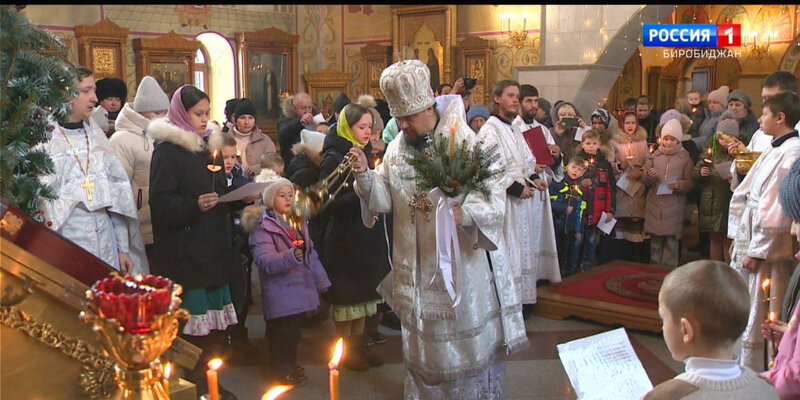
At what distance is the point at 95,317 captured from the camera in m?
1.27

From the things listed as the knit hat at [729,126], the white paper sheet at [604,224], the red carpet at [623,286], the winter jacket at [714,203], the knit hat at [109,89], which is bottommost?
the red carpet at [623,286]

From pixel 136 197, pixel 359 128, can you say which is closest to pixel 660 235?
pixel 359 128

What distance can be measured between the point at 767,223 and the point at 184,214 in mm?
2944

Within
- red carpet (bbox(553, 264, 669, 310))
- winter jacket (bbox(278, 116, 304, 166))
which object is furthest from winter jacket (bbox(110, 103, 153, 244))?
red carpet (bbox(553, 264, 669, 310))

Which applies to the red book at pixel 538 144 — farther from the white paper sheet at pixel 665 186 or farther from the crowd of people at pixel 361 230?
the white paper sheet at pixel 665 186

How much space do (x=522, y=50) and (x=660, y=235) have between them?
6.28 m

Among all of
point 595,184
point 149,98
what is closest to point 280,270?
point 149,98

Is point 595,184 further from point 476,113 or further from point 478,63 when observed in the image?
point 478,63

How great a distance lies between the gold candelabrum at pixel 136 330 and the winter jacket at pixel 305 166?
3.10 metres

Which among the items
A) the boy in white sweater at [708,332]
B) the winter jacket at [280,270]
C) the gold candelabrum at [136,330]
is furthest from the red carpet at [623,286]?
the gold candelabrum at [136,330]

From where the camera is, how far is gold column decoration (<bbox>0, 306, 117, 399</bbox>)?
2.00 meters

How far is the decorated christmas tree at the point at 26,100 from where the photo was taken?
7.43ft

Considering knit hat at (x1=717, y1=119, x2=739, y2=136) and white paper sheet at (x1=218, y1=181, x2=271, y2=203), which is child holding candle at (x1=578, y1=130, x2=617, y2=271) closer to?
knit hat at (x1=717, y1=119, x2=739, y2=136)

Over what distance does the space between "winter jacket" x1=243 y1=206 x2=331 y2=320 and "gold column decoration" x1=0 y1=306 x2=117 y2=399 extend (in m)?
2.00
